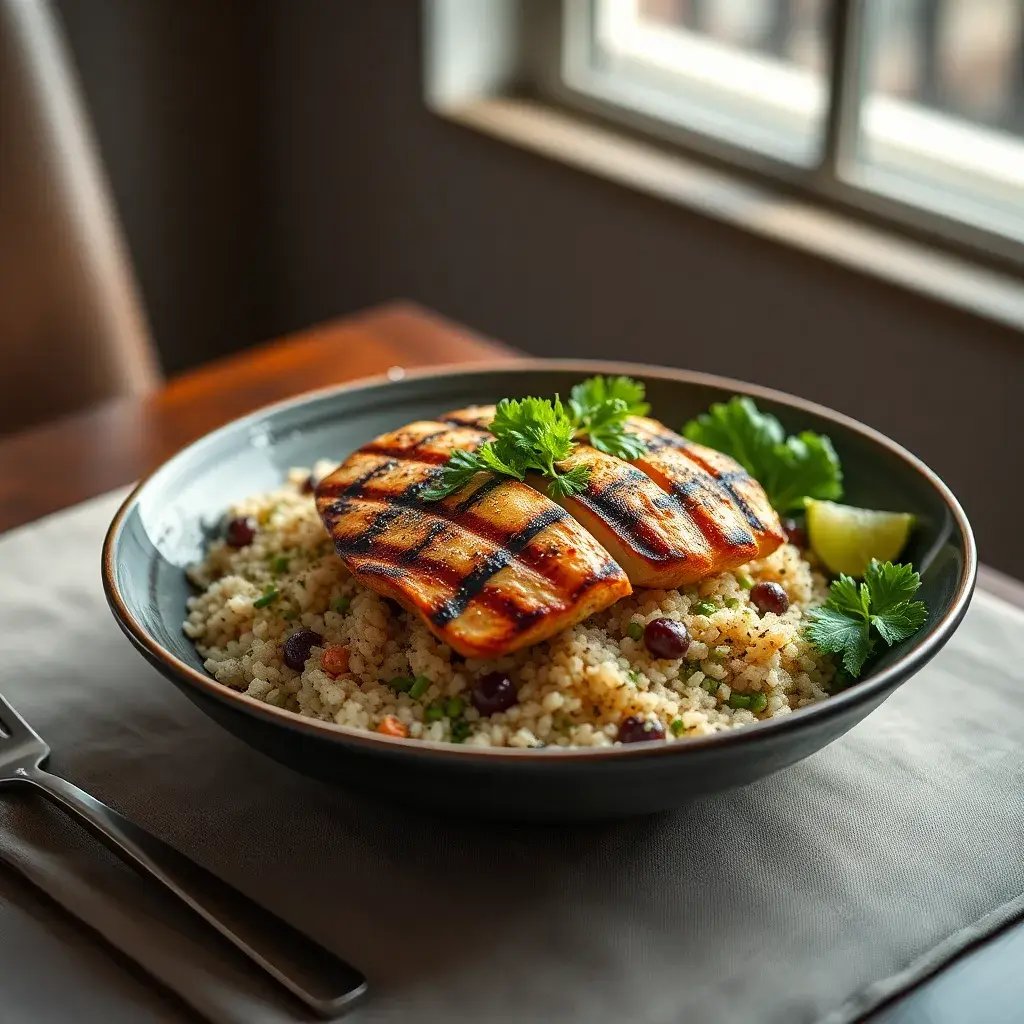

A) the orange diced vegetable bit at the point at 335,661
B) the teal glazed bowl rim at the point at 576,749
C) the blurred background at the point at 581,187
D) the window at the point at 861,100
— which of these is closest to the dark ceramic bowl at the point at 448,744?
the teal glazed bowl rim at the point at 576,749

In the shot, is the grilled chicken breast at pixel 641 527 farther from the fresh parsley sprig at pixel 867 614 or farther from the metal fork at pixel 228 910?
the metal fork at pixel 228 910

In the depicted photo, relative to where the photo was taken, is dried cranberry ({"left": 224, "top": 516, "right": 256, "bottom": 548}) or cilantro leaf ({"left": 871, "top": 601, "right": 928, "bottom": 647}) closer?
cilantro leaf ({"left": 871, "top": 601, "right": 928, "bottom": 647})

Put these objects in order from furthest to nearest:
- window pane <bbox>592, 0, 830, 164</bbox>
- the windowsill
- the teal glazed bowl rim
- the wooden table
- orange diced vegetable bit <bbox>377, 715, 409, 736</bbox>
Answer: window pane <bbox>592, 0, 830, 164</bbox> < the windowsill < the wooden table < orange diced vegetable bit <bbox>377, 715, 409, 736</bbox> < the teal glazed bowl rim

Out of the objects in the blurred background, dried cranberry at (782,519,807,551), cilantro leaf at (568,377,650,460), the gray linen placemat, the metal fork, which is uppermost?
cilantro leaf at (568,377,650,460)

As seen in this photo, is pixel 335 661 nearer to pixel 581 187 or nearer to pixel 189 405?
pixel 189 405

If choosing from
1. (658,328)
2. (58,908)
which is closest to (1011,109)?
(658,328)

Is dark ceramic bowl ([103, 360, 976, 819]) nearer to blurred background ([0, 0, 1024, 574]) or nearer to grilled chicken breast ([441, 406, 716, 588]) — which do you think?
grilled chicken breast ([441, 406, 716, 588])

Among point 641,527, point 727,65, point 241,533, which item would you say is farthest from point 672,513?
point 727,65

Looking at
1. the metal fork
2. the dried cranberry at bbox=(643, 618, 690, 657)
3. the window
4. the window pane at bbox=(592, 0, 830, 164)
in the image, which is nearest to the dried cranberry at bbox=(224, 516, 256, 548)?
the metal fork
